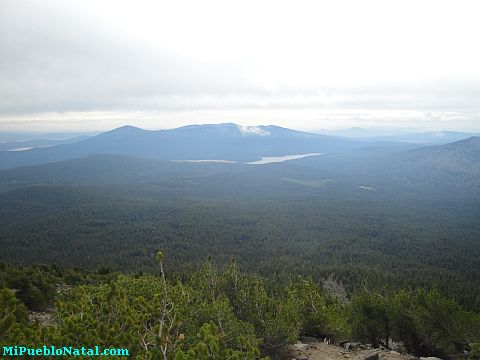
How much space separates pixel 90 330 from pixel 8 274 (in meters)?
25.3

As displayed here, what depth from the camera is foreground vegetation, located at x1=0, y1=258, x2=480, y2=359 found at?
31.8 feet

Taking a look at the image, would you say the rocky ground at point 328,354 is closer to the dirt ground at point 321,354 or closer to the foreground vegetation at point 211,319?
the dirt ground at point 321,354

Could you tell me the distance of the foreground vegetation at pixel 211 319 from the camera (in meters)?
9.70

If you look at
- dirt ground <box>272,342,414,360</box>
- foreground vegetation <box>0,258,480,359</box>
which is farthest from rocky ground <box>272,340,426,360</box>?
foreground vegetation <box>0,258,480,359</box>

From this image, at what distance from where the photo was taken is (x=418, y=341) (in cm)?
2244

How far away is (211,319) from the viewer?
16297mm

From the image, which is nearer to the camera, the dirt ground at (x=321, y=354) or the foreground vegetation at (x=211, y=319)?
the foreground vegetation at (x=211, y=319)

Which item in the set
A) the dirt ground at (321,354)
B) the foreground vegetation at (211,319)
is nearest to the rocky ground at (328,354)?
the dirt ground at (321,354)

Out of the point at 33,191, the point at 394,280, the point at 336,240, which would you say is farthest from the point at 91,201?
the point at 394,280

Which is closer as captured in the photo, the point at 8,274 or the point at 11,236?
the point at 8,274

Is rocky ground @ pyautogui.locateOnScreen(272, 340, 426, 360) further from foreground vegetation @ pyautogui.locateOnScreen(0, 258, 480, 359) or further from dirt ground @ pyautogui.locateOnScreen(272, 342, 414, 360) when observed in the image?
foreground vegetation @ pyautogui.locateOnScreen(0, 258, 480, 359)

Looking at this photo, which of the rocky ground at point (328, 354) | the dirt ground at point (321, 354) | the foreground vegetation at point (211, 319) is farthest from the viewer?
the dirt ground at point (321, 354)

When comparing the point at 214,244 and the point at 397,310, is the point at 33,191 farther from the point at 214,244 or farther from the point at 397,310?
the point at 397,310

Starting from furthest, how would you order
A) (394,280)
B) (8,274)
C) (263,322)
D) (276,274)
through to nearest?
1. (276,274)
2. (394,280)
3. (8,274)
4. (263,322)
